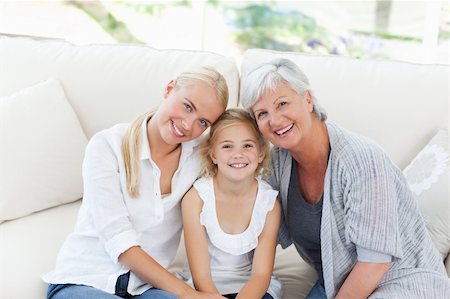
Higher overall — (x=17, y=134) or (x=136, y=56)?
(x=136, y=56)

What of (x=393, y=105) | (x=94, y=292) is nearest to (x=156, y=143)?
(x=94, y=292)

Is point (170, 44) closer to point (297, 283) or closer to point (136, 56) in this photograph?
point (136, 56)

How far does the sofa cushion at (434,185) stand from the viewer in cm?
198

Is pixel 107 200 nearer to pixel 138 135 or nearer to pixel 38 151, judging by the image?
pixel 138 135

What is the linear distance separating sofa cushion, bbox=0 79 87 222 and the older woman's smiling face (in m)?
0.81

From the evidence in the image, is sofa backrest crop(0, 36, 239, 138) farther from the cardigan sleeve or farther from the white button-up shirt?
the cardigan sleeve

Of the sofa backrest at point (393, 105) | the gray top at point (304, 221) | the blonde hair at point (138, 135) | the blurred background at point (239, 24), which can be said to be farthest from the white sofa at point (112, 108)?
the blurred background at point (239, 24)

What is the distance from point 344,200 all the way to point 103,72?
3.25 feet

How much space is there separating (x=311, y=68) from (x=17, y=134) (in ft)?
3.14

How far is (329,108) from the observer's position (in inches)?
86.7

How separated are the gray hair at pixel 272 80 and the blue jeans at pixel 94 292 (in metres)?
0.51

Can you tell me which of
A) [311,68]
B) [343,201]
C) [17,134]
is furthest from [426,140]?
[17,134]

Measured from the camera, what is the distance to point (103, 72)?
231 centimetres

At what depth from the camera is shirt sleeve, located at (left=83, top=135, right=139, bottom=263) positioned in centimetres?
173
